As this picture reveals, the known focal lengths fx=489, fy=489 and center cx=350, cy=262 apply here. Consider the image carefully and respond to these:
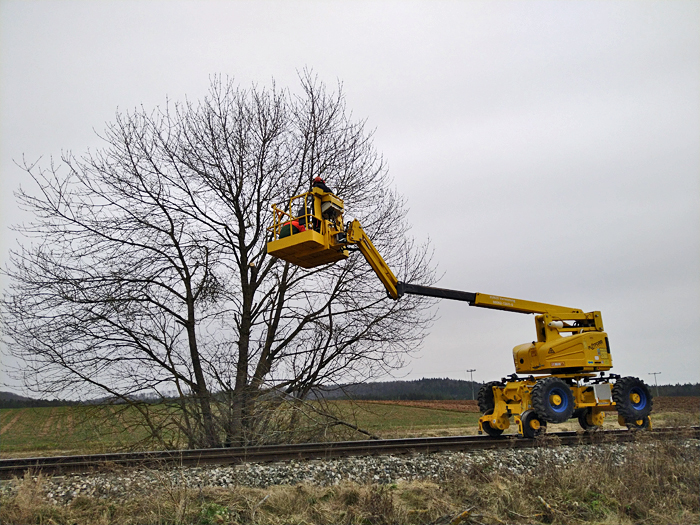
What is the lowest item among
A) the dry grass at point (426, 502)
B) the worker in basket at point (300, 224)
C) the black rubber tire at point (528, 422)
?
the dry grass at point (426, 502)

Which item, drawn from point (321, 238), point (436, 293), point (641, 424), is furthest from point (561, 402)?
point (321, 238)

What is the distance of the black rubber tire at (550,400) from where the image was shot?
11.1 metres

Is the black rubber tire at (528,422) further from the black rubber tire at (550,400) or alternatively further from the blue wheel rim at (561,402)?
the blue wheel rim at (561,402)

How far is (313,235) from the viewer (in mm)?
8945

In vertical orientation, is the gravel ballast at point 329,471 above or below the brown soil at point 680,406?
above

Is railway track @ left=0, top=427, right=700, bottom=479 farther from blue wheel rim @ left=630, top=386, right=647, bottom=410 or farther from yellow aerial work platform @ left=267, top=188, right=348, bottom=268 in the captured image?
yellow aerial work platform @ left=267, top=188, right=348, bottom=268

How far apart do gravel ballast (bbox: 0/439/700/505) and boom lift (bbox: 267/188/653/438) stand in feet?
5.51

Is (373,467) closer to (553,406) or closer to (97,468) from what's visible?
(97,468)

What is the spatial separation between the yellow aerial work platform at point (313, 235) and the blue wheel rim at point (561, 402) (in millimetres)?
6154

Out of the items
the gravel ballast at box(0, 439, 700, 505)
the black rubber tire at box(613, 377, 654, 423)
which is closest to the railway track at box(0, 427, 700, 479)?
the gravel ballast at box(0, 439, 700, 505)

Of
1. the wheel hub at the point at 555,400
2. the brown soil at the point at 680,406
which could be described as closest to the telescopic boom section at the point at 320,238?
the wheel hub at the point at 555,400

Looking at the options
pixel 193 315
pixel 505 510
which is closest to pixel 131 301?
pixel 193 315

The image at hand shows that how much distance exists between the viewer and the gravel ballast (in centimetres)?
683

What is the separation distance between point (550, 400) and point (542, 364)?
155 cm
